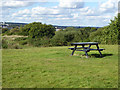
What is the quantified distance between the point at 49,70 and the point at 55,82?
162 cm

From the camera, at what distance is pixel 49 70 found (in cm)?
746

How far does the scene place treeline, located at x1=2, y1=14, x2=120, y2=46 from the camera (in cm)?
2448

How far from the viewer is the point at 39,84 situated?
5688 millimetres

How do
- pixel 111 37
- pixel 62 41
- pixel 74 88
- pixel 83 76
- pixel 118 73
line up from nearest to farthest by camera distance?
pixel 74 88 < pixel 83 76 < pixel 118 73 < pixel 111 37 < pixel 62 41

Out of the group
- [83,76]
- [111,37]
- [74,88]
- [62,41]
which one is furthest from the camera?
[62,41]

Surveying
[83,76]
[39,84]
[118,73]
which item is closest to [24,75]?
[39,84]

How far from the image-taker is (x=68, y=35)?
1389 inches

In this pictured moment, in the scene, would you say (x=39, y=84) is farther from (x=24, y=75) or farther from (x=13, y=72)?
(x=13, y=72)

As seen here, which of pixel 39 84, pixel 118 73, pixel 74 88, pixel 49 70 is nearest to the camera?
pixel 74 88

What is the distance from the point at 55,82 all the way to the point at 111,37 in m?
19.5

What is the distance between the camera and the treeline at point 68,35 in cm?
2448

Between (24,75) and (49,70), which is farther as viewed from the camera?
(49,70)

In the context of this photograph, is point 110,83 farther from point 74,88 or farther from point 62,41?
point 62,41

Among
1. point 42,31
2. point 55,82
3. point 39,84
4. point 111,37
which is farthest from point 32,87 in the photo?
point 42,31
